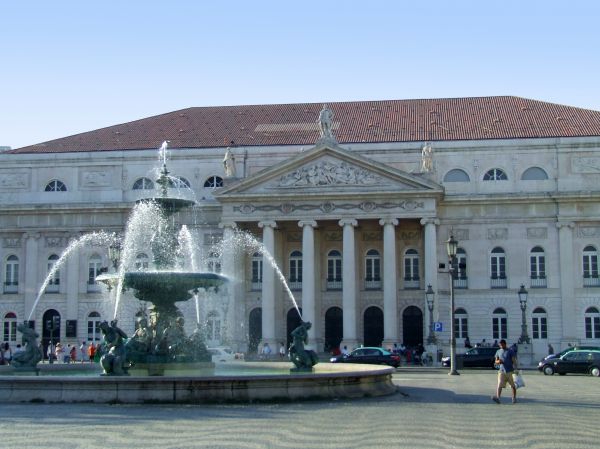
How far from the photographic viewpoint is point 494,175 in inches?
2354

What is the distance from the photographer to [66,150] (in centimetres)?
6328

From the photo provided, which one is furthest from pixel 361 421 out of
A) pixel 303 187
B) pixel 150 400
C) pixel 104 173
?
pixel 104 173

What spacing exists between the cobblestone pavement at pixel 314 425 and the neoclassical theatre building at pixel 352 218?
33741 millimetres

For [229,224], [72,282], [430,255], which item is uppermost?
[229,224]

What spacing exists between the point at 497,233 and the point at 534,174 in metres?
4.37

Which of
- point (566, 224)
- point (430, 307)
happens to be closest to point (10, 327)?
point (430, 307)

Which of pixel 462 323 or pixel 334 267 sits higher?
pixel 334 267

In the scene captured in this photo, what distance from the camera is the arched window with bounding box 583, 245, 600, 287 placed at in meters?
57.7

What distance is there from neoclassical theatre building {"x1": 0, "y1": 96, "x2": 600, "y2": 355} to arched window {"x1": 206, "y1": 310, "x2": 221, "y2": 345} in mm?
260

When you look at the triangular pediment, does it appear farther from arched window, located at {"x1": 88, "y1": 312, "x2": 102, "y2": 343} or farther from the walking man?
the walking man

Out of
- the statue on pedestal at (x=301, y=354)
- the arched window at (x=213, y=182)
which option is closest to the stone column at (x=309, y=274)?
the arched window at (x=213, y=182)

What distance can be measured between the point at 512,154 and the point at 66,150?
93.4 ft

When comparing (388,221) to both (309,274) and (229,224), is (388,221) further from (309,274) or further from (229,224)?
(229,224)

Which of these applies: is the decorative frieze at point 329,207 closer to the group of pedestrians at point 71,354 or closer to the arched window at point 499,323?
the arched window at point 499,323
